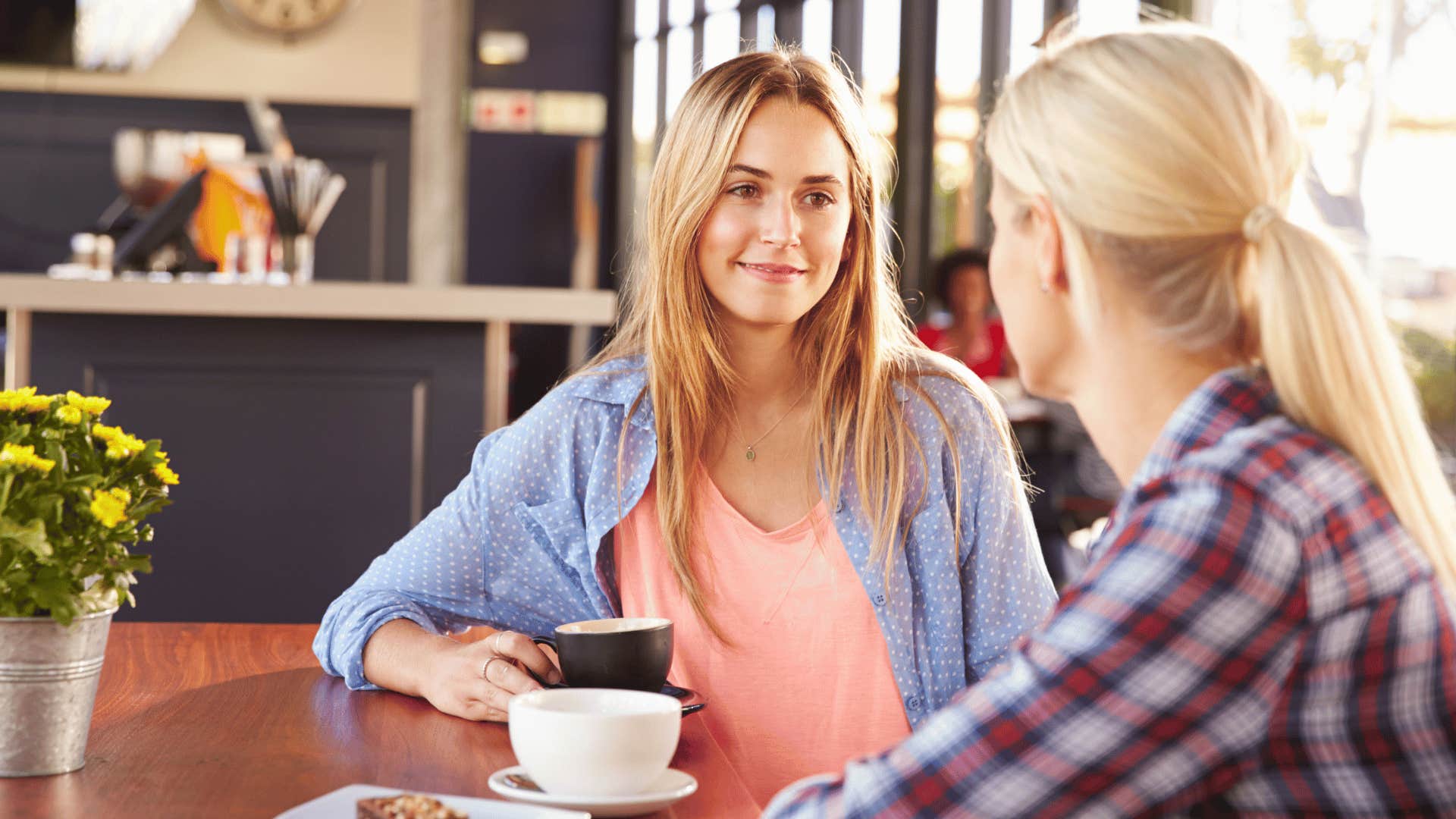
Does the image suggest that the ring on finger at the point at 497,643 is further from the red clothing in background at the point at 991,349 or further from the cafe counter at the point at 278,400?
the red clothing in background at the point at 991,349

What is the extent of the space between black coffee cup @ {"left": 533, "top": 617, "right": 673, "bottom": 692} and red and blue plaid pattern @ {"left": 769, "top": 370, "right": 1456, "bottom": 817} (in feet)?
0.97

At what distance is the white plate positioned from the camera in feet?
2.76

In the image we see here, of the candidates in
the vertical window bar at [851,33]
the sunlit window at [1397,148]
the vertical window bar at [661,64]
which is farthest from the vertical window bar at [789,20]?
the sunlit window at [1397,148]

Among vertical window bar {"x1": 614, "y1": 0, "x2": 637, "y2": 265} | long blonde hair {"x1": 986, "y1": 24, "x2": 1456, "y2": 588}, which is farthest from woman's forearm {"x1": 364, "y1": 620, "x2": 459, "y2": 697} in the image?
vertical window bar {"x1": 614, "y1": 0, "x2": 637, "y2": 265}

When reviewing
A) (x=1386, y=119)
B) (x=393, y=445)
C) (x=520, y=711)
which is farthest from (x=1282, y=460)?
(x=1386, y=119)

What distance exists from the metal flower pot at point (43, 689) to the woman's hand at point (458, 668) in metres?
0.30

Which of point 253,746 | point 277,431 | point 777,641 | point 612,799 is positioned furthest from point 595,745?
point 277,431

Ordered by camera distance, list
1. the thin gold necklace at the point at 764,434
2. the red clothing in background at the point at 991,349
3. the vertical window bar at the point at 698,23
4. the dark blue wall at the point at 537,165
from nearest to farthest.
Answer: the thin gold necklace at the point at 764,434
the red clothing in background at the point at 991,349
the vertical window bar at the point at 698,23
the dark blue wall at the point at 537,165

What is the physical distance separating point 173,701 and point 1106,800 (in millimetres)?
749

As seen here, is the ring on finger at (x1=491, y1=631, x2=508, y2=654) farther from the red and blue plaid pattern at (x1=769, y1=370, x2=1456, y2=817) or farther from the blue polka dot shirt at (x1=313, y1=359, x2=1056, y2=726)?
the red and blue plaid pattern at (x1=769, y1=370, x2=1456, y2=817)

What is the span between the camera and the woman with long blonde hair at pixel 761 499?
143 cm

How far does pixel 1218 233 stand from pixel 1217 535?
21 cm

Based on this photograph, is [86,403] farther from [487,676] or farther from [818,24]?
[818,24]

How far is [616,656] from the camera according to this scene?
1.03 m
